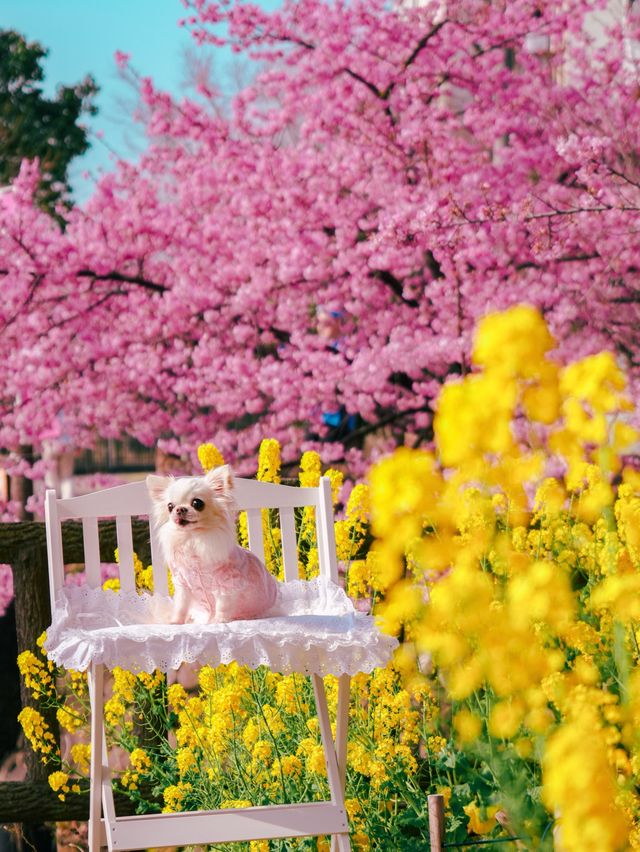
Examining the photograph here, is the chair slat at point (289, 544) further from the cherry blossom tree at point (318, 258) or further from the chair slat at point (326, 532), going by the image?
the cherry blossom tree at point (318, 258)

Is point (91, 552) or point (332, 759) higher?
point (91, 552)

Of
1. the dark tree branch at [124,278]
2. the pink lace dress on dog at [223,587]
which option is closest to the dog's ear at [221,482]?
the pink lace dress on dog at [223,587]

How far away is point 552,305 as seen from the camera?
681 centimetres

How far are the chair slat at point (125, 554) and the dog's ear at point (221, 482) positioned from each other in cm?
29

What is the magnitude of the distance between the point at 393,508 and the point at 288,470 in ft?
17.2

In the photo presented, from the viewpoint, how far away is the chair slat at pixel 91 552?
2.72 metres

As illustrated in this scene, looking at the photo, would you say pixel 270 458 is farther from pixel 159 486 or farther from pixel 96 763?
pixel 96 763

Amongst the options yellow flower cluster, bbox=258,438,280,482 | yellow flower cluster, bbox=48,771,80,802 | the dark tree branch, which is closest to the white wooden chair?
yellow flower cluster, bbox=258,438,280,482

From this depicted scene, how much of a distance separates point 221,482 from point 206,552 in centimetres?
16

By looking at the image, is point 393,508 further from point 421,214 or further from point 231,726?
point 421,214

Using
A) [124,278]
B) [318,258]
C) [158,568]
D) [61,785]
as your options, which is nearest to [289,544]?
[158,568]

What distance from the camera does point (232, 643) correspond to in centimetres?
238

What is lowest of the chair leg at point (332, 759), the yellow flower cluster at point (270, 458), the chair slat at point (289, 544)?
the chair leg at point (332, 759)

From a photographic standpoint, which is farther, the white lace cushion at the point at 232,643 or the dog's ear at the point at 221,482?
the dog's ear at the point at 221,482
